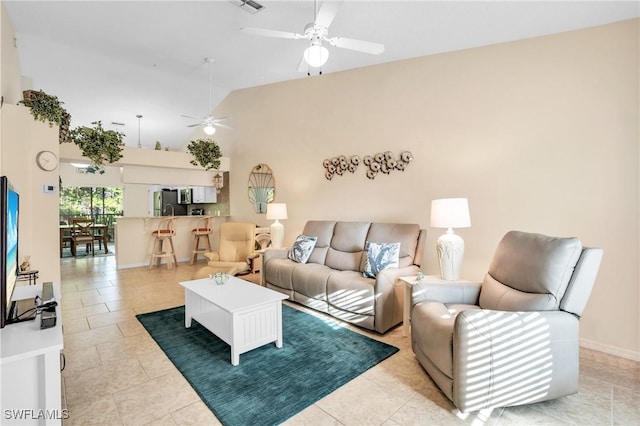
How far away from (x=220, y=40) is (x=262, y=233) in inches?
123

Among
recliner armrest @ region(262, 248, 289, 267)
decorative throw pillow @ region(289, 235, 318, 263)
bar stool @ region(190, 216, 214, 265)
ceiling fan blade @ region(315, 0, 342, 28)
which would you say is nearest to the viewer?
ceiling fan blade @ region(315, 0, 342, 28)

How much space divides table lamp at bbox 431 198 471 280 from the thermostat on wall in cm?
397

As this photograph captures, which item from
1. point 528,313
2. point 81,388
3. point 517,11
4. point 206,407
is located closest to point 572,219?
point 528,313

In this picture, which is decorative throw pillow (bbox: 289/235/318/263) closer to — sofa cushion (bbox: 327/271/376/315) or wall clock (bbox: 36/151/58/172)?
sofa cushion (bbox: 327/271/376/315)

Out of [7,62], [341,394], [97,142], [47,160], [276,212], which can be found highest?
[7,62]

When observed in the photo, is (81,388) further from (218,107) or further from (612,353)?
(218,107)

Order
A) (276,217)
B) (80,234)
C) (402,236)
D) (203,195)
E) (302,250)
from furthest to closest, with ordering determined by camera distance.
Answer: (203,195) < (80,234) < (276,217) < (302,250) < (402,236)

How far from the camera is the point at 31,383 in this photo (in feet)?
4.21

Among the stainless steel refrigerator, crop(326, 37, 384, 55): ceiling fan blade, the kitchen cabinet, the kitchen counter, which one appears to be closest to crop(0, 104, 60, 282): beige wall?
the kitchen counter

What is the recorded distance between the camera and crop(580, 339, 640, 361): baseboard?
2502mm

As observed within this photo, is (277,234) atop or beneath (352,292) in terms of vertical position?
atop

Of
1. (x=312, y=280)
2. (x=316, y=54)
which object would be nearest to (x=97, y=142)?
(x=312, y=280)

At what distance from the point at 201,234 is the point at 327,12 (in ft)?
17.5

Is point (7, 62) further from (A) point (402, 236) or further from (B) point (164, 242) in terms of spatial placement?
(A) point (402, 236)
